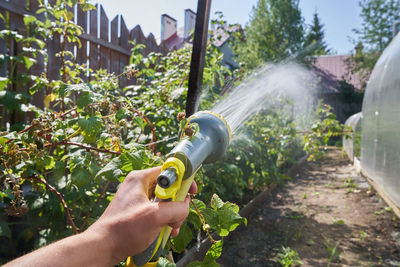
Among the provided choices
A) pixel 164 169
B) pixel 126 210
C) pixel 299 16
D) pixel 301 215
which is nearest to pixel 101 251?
pixel 126 210

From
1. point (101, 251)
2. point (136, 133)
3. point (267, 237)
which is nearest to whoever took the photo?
point (101, 251)

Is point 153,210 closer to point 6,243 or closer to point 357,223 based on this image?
point 6,243

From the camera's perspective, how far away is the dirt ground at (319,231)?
8.88 ft

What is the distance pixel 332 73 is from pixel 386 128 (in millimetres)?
21472

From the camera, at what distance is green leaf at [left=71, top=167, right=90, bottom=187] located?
128cm

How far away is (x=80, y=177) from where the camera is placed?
50.7 inches

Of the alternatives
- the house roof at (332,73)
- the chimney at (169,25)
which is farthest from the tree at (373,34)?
the chimney at (169,25)

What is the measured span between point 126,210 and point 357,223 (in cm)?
366

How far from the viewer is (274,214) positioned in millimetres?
3807

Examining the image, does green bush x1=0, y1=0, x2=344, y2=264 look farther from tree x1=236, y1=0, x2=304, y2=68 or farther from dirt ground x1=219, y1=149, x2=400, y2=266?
tree x1=236, y1=0, x2=304, y2=68

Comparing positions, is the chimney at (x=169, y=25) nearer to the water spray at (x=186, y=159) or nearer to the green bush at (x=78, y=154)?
the green bush at (x=78, y=154)

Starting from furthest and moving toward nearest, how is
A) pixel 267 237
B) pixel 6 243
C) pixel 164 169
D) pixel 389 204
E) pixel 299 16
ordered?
pixel 299 16
pixel 389 204
pixel 267 237
pixel 6 243
pixel 164 169

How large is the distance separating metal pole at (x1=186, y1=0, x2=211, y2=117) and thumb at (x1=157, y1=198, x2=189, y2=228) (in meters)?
0.84

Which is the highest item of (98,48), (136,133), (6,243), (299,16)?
(299,16)
